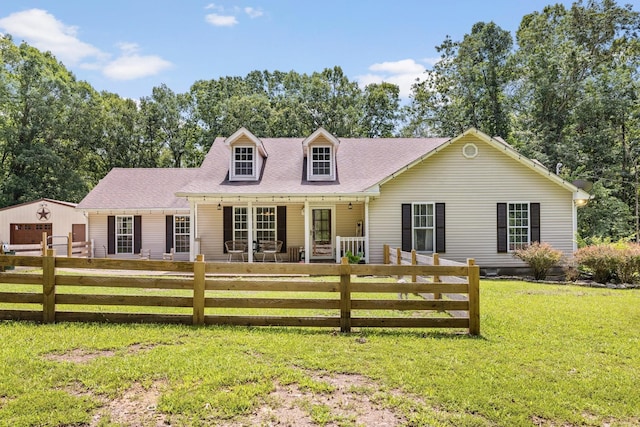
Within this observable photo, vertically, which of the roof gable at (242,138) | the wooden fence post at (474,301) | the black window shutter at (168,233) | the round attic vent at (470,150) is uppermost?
the roof gable at (242,138)

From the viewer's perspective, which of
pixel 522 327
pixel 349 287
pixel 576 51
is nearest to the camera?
pixel 349 287

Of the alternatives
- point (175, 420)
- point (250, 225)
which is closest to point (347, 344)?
point (175, 420)

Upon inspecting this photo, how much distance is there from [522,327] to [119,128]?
112 ft

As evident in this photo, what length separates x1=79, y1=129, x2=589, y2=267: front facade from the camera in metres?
14.4

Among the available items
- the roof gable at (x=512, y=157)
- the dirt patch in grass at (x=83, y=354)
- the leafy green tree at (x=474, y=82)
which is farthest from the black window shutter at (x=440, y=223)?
the leafy green tree at (x=474, y=82)

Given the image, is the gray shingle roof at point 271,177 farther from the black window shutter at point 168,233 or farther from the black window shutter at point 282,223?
the black window shutter at point 282,223

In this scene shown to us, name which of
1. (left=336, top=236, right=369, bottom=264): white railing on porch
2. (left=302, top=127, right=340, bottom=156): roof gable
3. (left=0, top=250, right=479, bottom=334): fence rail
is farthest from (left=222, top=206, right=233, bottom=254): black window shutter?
(left=0, top=250, right=479, bottom=334): fence rail

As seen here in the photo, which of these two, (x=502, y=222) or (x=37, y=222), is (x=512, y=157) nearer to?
(x=502, y=222)

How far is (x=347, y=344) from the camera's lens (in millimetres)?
5113

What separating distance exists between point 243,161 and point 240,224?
2.53 metres

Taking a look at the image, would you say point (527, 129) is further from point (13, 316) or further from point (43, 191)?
point (43, 191)

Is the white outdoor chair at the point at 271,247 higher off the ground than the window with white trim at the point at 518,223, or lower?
lower

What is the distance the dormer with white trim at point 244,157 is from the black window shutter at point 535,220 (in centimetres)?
1034

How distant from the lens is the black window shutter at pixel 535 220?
14.5 m
